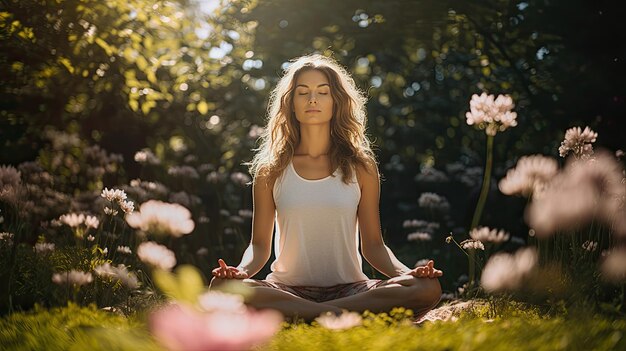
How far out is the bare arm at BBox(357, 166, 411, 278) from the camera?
15.0ft

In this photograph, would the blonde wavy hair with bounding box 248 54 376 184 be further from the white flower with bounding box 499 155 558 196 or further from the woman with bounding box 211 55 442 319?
the white flower with bounding box 499 155 558 196

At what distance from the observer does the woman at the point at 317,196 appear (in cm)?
446

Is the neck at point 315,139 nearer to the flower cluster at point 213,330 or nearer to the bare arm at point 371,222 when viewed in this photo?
the bare arm at point 371,222

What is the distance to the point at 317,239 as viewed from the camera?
4.47m

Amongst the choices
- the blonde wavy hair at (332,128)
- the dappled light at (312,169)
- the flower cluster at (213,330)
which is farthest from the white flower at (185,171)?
the flower cluster at (213,330)

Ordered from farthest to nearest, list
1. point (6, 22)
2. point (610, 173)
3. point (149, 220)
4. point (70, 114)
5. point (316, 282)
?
point (70, 114) < point (6, 22) < point (316, 282) < point (610, 173) < point (149, 220)

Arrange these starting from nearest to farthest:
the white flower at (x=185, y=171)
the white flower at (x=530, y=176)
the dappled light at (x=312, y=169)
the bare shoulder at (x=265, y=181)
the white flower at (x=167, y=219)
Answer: the white flower at (x=167, y=219)
the dappled light at (x=312, y=169)
the white flower at (x=530, y=176)
the bare shoulder at (x=265, y=181)
the white flower at (x=185, y=171)

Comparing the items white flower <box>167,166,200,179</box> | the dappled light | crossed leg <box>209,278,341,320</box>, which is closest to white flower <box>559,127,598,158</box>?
the dappled light

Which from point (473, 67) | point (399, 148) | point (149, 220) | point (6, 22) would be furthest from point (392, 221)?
point (149, 220)

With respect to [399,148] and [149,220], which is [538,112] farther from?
→ [149,220]

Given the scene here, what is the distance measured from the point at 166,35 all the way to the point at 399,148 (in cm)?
292

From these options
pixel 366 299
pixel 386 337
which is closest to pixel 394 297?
pixel 366 299

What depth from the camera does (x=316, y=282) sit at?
446 centimetres

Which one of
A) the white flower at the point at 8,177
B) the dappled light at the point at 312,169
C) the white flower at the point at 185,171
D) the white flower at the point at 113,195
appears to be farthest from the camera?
the white flower at the point at 185,171
